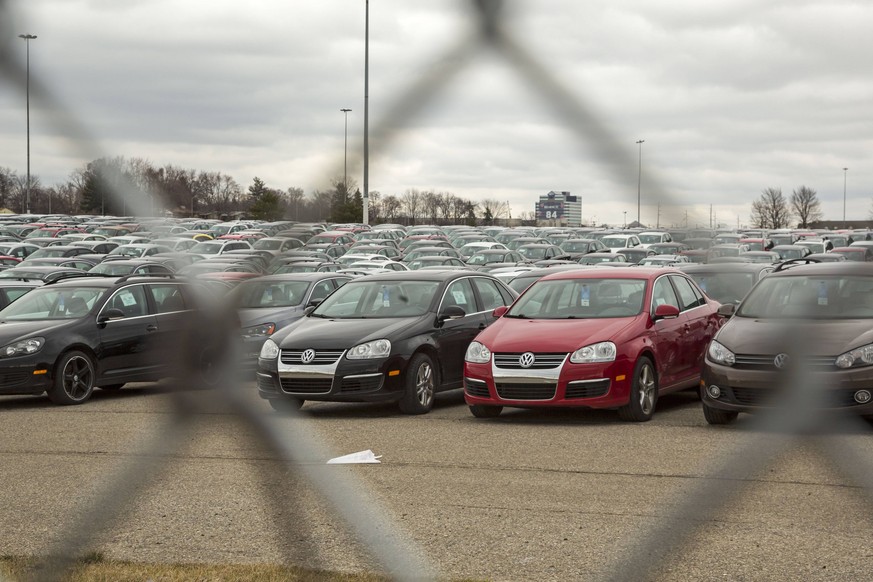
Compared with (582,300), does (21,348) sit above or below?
below

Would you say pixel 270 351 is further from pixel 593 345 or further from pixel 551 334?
pixel 593 345

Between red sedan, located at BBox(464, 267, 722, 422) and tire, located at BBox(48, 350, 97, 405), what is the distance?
195 inches

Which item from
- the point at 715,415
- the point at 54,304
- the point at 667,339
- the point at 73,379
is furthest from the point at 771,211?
the point at 54,304

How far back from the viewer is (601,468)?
8.48m

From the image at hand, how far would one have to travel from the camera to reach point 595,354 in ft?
35.1

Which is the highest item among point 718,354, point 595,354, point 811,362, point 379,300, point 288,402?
point 811,362

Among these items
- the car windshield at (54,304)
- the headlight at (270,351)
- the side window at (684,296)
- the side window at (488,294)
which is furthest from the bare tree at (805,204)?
the car windshield at (54,304)

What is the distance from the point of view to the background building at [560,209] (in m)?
1.58

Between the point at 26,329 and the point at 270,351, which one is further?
the point at 26,329

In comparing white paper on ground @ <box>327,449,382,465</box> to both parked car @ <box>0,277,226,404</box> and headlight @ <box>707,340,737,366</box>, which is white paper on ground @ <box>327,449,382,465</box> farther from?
parked car @ <box>0,277,226,404</box>

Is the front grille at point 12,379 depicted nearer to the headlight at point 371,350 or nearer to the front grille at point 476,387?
the headlight at point 371,350

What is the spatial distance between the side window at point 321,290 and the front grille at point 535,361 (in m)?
5.58

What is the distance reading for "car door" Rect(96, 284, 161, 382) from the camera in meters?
13.7

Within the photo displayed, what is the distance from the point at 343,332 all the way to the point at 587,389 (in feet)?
9.29
